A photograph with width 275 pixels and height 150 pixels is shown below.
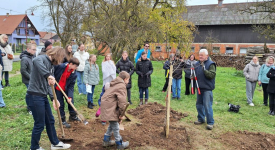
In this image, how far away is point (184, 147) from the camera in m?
4.38

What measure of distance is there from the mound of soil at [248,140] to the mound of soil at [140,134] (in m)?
0.93

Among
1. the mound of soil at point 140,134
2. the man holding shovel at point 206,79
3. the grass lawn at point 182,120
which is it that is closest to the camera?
the mound of soil at point 140,134

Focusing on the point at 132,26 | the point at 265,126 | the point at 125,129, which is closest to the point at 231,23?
the point at 132,26

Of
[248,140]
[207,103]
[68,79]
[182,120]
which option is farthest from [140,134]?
[248,140]

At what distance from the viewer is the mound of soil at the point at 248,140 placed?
4.57m

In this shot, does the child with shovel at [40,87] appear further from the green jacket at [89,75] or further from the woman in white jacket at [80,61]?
the woman in white jacket at [80,61]

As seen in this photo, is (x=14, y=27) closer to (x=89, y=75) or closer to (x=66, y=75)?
(x=89, y=75)

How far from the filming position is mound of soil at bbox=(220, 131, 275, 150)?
15.0 feet

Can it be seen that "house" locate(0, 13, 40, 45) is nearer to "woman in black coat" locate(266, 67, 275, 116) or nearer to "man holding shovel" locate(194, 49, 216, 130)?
"man holding shovel" locate(194, 49, 216, 130)

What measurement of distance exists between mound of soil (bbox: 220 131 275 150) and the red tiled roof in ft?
172

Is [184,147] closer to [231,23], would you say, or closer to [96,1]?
[96,1]

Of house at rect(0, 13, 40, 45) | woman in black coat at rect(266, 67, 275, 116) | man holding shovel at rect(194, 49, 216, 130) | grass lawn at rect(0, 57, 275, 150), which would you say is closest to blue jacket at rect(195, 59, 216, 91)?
man holding shovel at rect(194, 49, 216, 130)

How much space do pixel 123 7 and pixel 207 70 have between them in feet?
32.9

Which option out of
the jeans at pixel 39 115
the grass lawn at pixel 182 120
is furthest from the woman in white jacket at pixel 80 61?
the jeans at pixel 39 115
